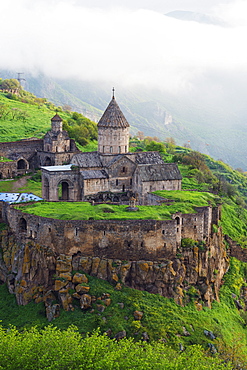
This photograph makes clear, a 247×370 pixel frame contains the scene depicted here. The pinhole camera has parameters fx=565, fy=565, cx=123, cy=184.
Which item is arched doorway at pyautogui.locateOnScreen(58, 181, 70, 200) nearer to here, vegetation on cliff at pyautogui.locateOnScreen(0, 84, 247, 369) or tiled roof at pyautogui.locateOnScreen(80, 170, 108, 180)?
tiled roof at pyautogui.locateOnScreen(80, 170, 108, 180)

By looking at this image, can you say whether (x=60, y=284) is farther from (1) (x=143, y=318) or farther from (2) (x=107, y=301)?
(1) (x=143, y=318)

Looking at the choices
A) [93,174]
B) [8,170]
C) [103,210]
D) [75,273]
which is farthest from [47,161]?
[75,273]

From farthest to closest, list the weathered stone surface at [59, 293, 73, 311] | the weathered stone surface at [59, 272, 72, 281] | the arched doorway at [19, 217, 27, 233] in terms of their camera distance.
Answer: the arched doorway at [19, 217, 27, 233] → the weathered stone surface at [59, 272, 72, 281] → the weathered stone surface at [59, 293, 73, 311]

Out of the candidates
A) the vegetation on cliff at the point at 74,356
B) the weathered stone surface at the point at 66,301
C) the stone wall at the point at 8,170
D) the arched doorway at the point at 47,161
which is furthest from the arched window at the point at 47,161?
the vegetation on cliff at the point at 74,356

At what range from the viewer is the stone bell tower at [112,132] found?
5620 cm

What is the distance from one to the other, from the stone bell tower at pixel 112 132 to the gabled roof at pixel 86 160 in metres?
1.14

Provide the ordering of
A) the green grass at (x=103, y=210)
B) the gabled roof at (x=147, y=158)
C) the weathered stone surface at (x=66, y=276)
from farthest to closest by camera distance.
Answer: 1. the gabled roof at (x=147, y=158)
2. the green grass at (x=103, y=210)
3. the weathered stone surface at (x=66, y=276)

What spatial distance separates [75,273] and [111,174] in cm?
1661

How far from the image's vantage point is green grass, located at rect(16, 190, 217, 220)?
41.7m

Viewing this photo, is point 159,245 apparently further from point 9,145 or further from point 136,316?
point 9,145

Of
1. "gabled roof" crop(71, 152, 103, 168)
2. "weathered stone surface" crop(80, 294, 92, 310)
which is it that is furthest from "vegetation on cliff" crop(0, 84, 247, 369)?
"gabled roof" crop(71, 152, 103, 168)

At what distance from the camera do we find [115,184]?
54.7m

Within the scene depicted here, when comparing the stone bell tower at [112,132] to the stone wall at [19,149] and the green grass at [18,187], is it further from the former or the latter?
the stone wall at [19,149]

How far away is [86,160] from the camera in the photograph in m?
55.6
